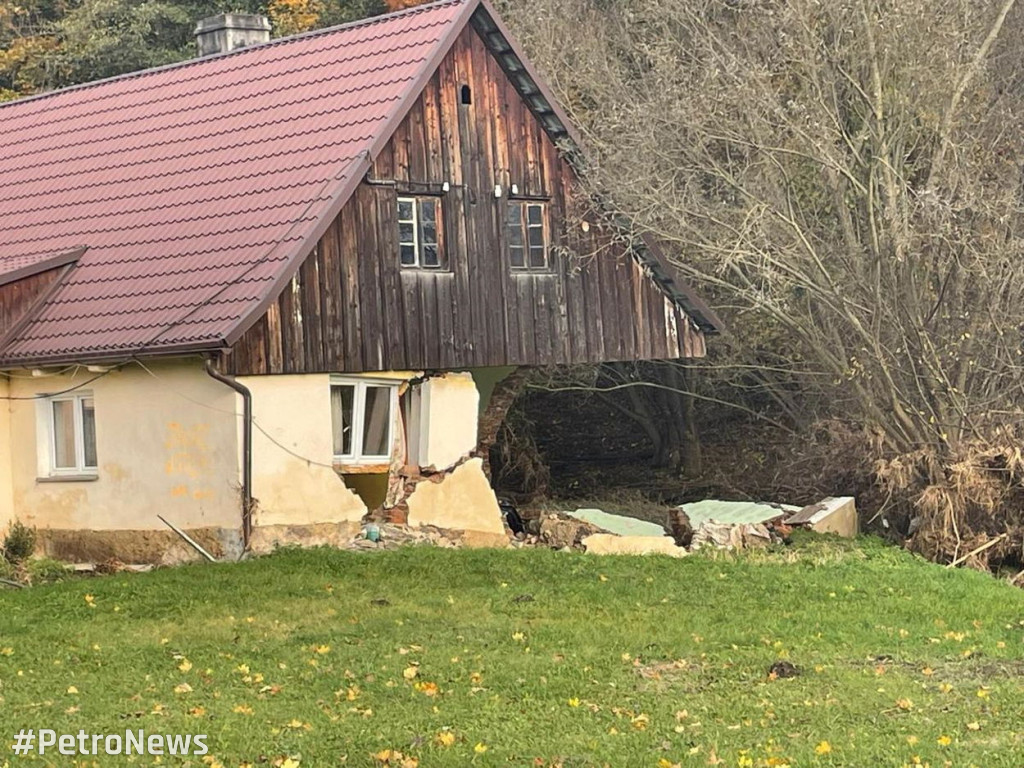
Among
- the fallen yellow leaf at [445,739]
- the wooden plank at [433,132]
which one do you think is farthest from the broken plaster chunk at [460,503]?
the fallen yellow leaf at [445,739]

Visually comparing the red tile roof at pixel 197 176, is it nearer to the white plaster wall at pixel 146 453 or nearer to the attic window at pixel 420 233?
the white plaster wall at pixel 146 453

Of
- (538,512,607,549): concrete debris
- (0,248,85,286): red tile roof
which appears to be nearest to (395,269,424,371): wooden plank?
(538,512,607,549): concrete debris

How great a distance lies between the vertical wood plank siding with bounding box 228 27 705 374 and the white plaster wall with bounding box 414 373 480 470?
1.26 ft

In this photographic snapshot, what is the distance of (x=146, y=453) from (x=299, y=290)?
257cm

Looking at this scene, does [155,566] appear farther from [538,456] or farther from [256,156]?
[538,456]

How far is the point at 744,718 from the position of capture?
425 inches

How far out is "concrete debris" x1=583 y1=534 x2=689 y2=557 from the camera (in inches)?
782

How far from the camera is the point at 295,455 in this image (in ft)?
61.4

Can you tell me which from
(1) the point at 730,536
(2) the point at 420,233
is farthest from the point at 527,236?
(1) the point at 730,536

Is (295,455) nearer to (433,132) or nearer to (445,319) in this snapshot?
(445,319)

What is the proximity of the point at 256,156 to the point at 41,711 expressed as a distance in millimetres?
10566

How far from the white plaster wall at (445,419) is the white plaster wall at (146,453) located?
9.80ft

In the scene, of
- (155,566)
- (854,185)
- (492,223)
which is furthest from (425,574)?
(854,185)

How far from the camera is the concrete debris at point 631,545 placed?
782 inches
